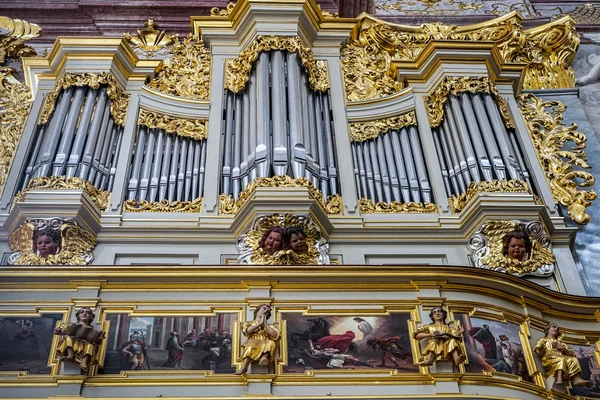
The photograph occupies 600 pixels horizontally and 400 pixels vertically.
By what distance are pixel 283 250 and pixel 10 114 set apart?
6671mm

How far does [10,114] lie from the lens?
16.7 m

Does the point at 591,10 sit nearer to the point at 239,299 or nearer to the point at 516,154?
the point at 516,154

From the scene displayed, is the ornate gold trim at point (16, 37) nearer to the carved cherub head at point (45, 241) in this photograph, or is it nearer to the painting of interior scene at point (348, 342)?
the carved cherub head at point (45, 241)

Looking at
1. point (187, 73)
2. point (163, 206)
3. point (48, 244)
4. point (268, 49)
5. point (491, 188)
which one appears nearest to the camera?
point (48, 244)

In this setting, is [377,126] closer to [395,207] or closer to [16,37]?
[395,207]

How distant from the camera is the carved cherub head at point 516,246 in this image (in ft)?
45.1

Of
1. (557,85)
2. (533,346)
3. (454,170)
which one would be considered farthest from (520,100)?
(533,346)

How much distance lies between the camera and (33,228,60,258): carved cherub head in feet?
44.3

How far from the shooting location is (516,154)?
1568 cm

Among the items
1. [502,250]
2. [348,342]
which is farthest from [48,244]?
[502,250]

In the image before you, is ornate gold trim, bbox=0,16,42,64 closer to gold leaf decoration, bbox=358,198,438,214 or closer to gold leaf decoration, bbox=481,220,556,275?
gold leaf decoration, bbox=358,198,438,214

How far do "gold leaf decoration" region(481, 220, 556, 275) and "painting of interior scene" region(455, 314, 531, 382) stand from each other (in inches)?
54.9

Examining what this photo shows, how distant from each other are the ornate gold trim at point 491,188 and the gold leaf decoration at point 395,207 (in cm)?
43

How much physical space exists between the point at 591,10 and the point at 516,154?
696 centimetres
